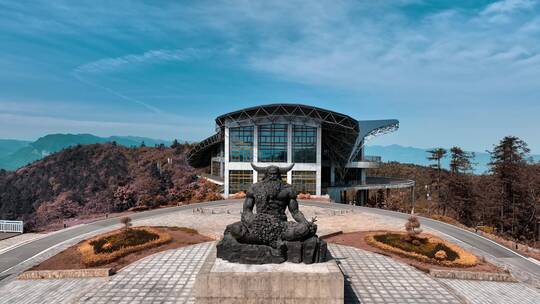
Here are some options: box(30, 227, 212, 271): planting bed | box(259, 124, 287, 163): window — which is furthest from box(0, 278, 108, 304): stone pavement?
box(259, 124, 287, 163): window

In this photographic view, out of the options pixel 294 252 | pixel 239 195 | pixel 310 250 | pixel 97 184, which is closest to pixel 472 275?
pixel 310 250

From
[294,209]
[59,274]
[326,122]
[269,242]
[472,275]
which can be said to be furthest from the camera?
[326,122]

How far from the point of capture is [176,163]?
246ft

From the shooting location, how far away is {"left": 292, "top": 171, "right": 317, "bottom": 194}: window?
42781 mm

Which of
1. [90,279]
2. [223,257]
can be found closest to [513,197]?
[223,257]

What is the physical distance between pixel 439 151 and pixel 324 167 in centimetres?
1769

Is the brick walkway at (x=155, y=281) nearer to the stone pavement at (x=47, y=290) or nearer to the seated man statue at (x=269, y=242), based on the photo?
the stone pavement at (x=47, y=290)

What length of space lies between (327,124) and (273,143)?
8.38 m

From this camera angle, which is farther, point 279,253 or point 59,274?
point 59,274

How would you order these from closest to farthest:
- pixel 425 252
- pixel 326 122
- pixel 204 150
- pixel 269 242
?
pixel 269 242
pixel 425 252
pixel 326 122
pixel 204 150

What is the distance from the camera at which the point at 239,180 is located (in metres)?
43.0

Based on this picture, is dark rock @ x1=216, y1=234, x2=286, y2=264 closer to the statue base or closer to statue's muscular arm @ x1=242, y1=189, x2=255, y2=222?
the statue base

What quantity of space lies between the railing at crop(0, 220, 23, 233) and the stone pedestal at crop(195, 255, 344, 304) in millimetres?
22250

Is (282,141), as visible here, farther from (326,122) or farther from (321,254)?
(321,254)
